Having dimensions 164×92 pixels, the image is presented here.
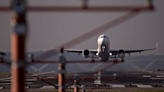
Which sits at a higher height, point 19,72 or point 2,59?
point 2,59

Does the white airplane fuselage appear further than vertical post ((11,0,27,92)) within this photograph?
Yes

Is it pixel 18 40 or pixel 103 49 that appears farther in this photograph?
pixel 103 49

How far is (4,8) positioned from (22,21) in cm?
84

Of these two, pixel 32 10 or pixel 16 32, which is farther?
pixel 32 10

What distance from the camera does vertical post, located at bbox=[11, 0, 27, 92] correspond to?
699 cm

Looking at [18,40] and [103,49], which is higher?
[103,49]

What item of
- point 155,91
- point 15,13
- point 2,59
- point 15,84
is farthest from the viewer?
point 155,91

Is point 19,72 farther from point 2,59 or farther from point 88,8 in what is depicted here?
point 2,59

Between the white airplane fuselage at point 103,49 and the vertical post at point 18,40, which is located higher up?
the white airplane fuselage at point 103,49

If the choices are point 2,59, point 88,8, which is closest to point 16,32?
point 88,8

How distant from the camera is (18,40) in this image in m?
7.28

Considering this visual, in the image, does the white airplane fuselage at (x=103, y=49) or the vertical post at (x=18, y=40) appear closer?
the vertical post at (x=18, y=40)

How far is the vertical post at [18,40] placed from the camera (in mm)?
6992

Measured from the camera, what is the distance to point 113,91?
7325cm
